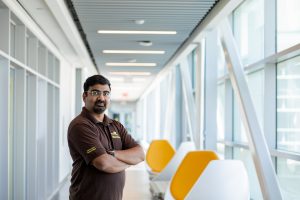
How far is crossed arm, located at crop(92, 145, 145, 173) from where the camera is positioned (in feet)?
9.06

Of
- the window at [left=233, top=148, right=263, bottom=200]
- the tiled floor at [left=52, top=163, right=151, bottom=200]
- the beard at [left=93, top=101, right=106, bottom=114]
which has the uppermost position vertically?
the beard at [left=93, top=101, right=106, bottom=114]

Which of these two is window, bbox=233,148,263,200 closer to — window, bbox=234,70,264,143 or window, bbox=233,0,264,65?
window, bbox=234,70,264,143

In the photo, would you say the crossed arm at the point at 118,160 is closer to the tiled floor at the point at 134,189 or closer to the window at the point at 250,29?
the window at the point at 250,29

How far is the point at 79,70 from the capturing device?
13516mm

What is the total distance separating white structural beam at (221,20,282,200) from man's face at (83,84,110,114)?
2679 millimetres

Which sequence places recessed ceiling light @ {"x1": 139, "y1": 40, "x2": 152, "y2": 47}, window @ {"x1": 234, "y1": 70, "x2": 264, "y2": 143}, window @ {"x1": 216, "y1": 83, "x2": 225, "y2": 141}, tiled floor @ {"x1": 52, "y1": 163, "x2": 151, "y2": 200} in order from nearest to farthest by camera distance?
window @ {"x1": 234, "y1": 70, "x2": 264, "y2": 143}
tiled floor @ {"x1": 52, "y1": 163, "x2": 151, "y2": 200}
window @ {"x1": 216, "y1": 83, "x2": 225, "y2": 141}
recessed ceiling light @ {"x1": 139, "y1": 40, "x2": 152, "y2": 47}

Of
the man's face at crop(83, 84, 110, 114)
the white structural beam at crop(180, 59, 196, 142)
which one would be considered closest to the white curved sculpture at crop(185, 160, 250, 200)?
the man's face at crop(83, 84, 110, 114)

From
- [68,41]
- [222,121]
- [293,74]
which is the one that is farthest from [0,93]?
[222,121]

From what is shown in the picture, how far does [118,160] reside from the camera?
2.95 meters

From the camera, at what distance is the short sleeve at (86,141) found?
9.07ft

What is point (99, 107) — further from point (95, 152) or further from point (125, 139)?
point (125, 139)

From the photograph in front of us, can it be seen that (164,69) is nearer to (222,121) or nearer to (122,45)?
(122,45)

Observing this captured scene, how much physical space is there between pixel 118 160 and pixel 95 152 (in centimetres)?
23

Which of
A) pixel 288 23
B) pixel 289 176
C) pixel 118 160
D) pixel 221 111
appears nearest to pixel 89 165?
pixel 118 160
